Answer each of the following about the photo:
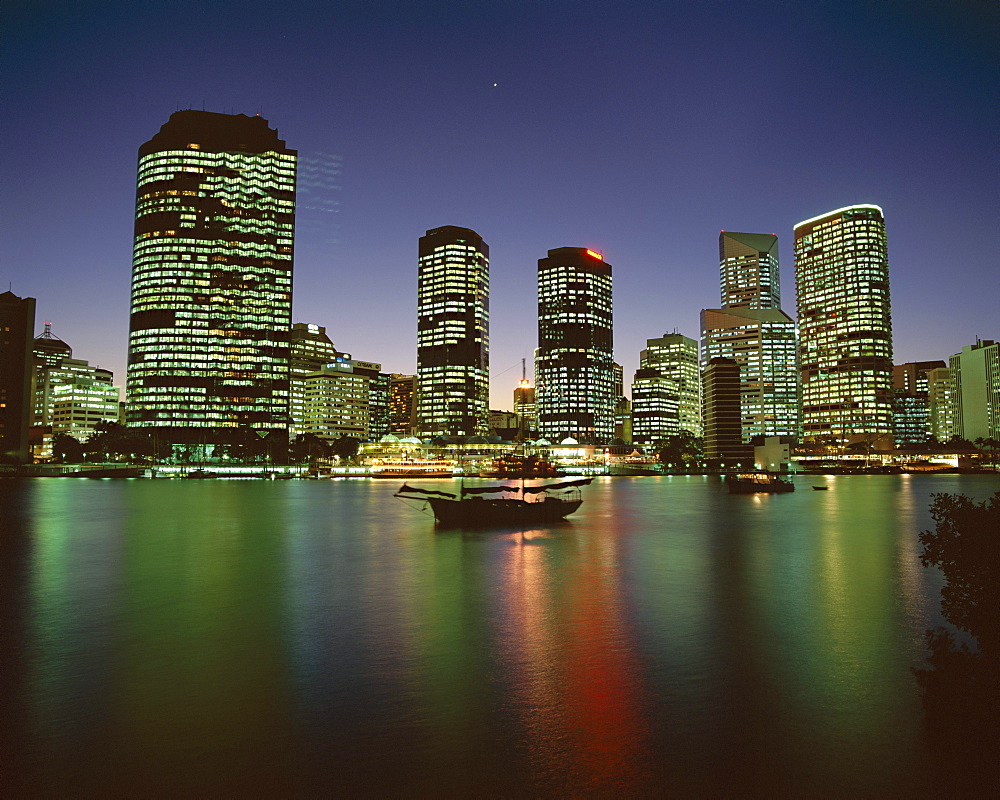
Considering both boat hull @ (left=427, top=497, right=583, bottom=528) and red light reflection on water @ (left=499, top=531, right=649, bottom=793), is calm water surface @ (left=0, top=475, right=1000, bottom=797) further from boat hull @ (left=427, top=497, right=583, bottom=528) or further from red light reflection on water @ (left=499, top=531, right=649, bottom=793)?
boat hull @ (left=427, top=497, right=583, bottom=528)

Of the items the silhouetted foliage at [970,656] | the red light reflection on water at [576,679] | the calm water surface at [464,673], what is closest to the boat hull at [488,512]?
the calm water surface at [464,673]

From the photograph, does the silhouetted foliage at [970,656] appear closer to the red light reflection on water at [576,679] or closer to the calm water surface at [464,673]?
the calm water surface at [464,673]

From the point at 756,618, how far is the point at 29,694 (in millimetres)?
29388

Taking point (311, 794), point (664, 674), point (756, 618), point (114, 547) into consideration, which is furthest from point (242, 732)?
point (114, 547)

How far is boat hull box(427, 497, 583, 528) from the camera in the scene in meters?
79.9

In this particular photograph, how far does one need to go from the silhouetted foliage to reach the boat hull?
204ft

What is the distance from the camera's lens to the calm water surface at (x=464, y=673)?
16234 mm

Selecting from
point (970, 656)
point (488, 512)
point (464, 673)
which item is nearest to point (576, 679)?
point (464, 673)

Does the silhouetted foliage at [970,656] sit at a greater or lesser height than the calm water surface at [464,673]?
greater

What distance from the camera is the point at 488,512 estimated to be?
8138 centimetres

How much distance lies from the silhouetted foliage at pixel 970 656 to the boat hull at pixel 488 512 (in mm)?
62193

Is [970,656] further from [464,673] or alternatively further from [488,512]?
[488,512]

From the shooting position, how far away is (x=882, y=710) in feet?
65.9

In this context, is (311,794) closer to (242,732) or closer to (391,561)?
(242,732)
